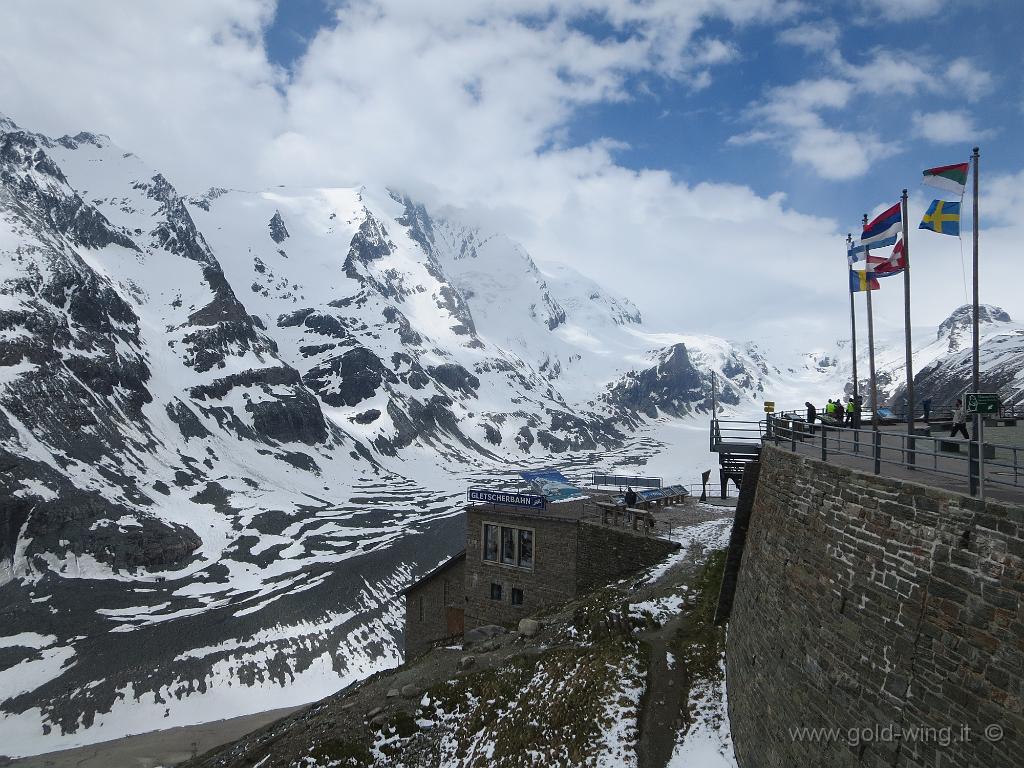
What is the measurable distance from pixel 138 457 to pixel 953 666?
534ft

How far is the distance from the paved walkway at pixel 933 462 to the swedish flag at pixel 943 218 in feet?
19.7

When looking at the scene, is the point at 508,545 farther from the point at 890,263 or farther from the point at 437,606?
the point at 890,263

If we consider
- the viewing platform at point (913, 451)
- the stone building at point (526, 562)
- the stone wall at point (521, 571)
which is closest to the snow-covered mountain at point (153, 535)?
the stone building at point (526, 562)

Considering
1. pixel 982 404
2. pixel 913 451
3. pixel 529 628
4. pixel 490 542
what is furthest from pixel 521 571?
pixel 982 404

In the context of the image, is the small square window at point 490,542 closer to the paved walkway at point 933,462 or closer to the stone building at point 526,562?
the stone building at point 526,562

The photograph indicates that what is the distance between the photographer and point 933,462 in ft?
54.0

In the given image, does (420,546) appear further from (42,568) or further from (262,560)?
(42,568)

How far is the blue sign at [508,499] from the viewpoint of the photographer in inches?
1353

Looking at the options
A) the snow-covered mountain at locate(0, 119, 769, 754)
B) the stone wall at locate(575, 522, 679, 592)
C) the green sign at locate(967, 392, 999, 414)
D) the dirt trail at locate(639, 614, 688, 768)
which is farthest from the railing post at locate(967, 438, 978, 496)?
the snow-covered mountain at locate(0, 119, 769, 754)

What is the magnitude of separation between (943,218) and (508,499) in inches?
949

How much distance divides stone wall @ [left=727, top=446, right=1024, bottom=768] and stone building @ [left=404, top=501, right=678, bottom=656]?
15.9 metres

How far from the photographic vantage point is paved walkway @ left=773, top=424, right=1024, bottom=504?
10.2 metres

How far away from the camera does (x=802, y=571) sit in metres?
13.0

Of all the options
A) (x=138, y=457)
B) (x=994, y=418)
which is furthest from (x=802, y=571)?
(x=138, y=457)
